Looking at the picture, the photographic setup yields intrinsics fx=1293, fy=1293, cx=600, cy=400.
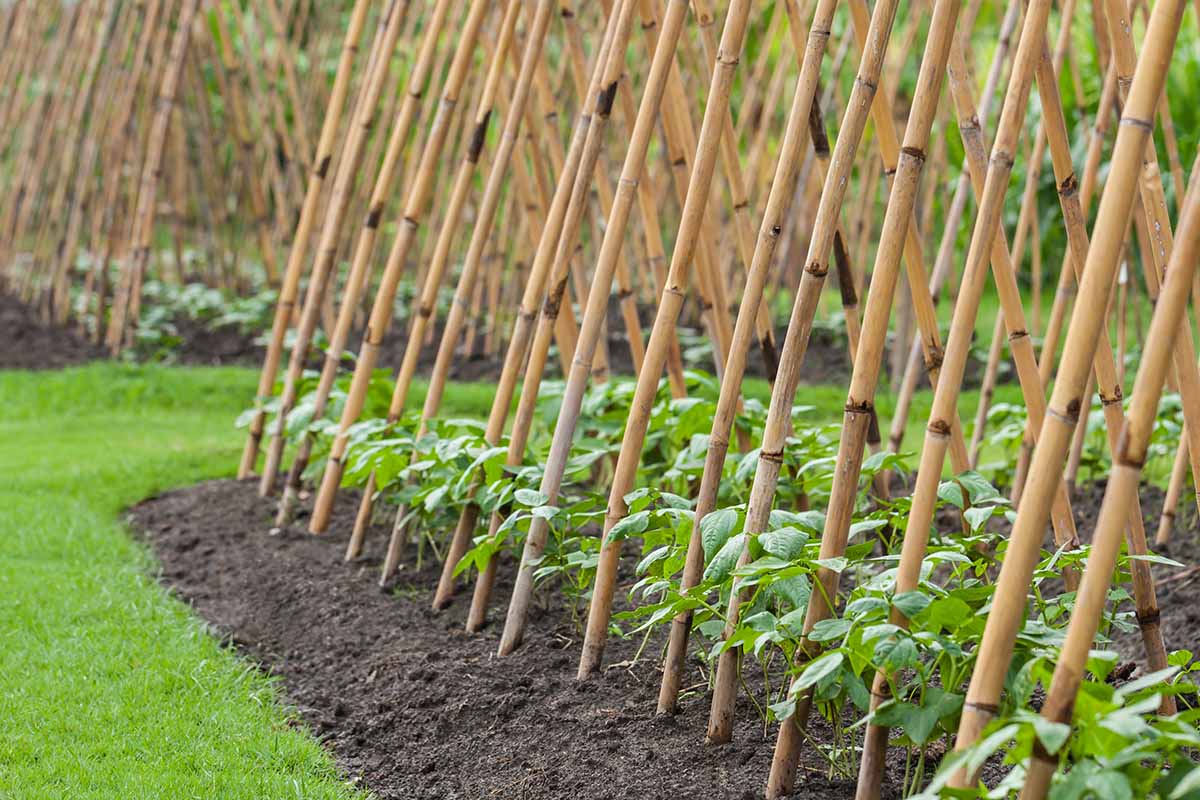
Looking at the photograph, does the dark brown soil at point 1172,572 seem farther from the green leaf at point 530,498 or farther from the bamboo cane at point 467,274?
the bamboo cane at point 467,274

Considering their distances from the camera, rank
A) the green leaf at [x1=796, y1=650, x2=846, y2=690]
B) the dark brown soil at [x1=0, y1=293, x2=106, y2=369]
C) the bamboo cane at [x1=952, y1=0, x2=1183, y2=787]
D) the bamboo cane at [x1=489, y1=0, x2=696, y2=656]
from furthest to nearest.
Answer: the dark brown soil at [x1=0, y1=293, x2=106, y2=369]
the bamboo cane at [x1=489, y1=0, x2=696, y2=656]
the green leaf at [x1=796, y1=650, x2=846, y2=690]
the bamboo cane at [x1=952, y1=0, x2=1183, y2=787]

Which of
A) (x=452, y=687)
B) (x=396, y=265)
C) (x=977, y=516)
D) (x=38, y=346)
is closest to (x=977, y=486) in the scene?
(x=977, y=516)

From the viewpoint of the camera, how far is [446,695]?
203 cm

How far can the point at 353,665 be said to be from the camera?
2240 millimetres

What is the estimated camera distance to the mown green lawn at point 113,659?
6.03 ft

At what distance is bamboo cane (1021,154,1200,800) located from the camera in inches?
43.3

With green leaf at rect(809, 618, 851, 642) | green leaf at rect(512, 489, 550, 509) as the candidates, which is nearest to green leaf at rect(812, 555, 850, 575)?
green leaf at rect(809, 618, 851, 642)

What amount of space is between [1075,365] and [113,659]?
1.77 m

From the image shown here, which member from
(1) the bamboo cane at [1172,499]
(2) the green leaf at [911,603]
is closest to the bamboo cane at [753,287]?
(2) the green leaf at [911,603]

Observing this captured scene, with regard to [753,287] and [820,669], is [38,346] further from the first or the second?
[820,669]

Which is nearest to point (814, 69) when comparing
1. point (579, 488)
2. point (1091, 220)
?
point (579, 488)

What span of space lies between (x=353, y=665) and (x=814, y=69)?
126 centimetres

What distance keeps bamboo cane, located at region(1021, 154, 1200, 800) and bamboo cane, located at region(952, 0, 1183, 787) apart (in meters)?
0.06

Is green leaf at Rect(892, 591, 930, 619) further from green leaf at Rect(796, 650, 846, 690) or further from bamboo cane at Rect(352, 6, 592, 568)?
bamboo cane at Rect(352, 6, 592, 568)
